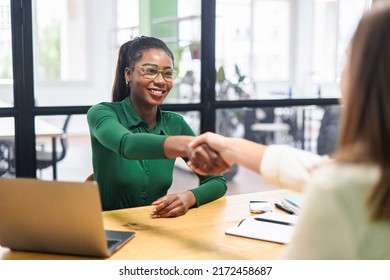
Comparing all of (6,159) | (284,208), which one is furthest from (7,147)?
(284,208)

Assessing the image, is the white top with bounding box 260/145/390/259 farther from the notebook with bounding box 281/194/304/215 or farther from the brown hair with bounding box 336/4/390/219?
the notebook with bounding box 281/194/304/215

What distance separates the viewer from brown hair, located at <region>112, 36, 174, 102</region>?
2311 millimetres

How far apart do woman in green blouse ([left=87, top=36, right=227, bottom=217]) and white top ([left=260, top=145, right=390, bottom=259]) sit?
2.85 ft

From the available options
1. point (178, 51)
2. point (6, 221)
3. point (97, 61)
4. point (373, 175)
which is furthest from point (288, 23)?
point (373, 175)

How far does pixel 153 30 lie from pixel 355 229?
2610 mm

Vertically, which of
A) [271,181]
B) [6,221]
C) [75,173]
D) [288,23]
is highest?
[288,23]

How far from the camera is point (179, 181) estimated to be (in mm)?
3428

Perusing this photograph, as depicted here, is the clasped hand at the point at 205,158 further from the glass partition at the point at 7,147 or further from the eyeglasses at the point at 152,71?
the glass partition at the point at 7,147

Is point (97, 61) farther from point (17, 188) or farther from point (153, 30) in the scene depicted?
point (17, 188)

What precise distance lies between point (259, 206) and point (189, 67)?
5.46 ft

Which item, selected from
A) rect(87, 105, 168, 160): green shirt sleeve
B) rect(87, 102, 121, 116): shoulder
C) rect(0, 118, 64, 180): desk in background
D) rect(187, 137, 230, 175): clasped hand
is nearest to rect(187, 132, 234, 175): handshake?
rect(187, 137, 230, 175): clasped hand

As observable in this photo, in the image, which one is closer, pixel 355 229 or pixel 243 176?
pixel 355 229
